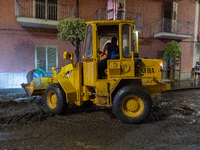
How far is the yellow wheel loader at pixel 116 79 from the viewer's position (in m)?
4.27

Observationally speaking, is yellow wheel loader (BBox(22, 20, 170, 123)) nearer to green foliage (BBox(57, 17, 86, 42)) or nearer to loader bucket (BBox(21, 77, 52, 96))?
loader bucket (BBox(21, 77, 52, 96))

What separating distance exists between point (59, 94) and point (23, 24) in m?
8.12

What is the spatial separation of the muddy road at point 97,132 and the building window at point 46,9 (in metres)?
8.14

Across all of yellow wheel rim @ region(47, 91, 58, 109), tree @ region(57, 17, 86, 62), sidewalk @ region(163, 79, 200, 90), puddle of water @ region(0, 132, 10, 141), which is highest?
tree @ region(57, 17, 86, 62)

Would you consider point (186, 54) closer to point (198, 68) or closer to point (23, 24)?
point (198, 68)

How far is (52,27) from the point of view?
11656mm

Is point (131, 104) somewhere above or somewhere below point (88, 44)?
below

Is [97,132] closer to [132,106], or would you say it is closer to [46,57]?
[132,106]

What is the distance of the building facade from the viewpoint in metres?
11.0

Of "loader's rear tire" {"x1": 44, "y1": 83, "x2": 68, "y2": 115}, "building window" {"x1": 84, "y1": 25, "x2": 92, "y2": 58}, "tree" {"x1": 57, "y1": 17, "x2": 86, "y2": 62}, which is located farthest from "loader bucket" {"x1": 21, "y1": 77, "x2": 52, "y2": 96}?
"tree" {"x1": 57, "y1": 17, "x2": 86, "y2": 62}

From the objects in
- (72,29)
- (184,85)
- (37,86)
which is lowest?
(184,85)

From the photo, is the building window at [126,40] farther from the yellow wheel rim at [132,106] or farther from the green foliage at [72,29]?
the green foliage at [72,29]

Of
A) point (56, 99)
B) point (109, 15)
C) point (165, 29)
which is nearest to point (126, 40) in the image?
point (56, 99)

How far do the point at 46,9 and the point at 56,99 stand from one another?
795 centimetres
